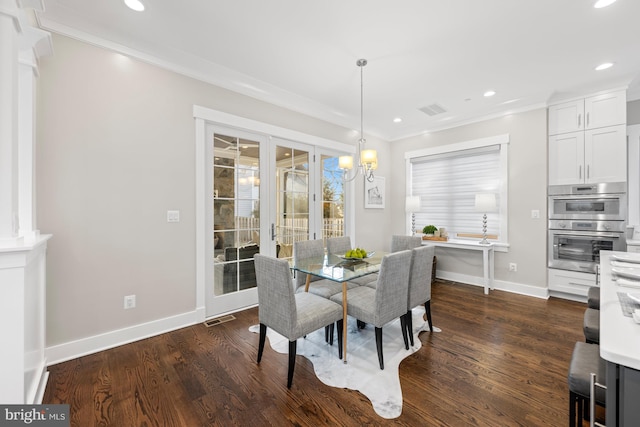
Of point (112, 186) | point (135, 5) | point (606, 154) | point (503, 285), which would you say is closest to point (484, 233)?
point (503, 285)

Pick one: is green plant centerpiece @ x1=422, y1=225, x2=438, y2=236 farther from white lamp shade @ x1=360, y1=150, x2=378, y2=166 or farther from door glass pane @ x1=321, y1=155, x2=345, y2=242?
white lamp shade @ x1=360, y1=150, x2=378, y2=166

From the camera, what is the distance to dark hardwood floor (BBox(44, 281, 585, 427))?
163cm

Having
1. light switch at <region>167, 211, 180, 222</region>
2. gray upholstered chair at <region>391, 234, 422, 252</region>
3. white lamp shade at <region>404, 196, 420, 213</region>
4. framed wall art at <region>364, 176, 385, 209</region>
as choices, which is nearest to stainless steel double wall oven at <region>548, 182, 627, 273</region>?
white lamp shade at <region>404, 196, 420, 213</region>

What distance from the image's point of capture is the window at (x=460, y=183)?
4188 mm

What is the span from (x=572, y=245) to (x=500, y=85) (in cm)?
237

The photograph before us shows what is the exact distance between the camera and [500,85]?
3434 mm

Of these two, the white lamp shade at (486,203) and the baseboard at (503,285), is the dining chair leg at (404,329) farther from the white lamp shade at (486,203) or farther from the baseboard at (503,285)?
the baseboard at (503,285)

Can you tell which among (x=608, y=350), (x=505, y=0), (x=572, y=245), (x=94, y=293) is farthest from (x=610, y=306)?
(x=94, y=293)

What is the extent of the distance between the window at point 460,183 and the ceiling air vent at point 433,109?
2.24ft

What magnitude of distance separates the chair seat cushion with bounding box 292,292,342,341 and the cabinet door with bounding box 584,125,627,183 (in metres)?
3.85

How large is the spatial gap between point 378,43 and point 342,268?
220cm

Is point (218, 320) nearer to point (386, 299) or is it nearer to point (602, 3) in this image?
point (386, 299)

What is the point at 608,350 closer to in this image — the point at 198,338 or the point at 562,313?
the point at 198,338

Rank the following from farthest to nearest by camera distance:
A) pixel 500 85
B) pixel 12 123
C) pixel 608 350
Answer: pixel 500 85 < pixel 12 123 < pixel 608 350
